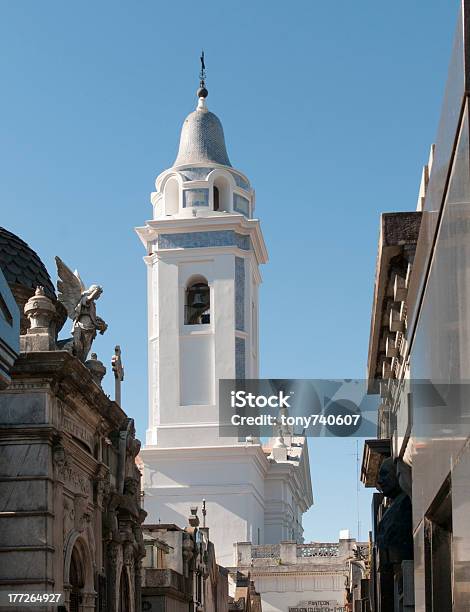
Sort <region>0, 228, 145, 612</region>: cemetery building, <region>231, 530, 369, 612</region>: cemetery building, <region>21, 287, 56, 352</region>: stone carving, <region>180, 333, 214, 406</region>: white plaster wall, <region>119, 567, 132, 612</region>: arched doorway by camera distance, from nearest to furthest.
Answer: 1. <region>0, 228, 145, 612</region>: cemetery building
2. <region>21, 287, 56, 352</region>: stone carving
3. <region>119, 567, 132, 612</region>: arched doorway
4. <region>231, 530, 369, 612</region>: cemetery building
5. <region>180, 333, 214, 406</region>: white plaster wall

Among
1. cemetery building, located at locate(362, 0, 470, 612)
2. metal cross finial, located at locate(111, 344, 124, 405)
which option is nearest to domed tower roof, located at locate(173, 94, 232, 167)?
metal cross finial, located at locate(111, 344, 124, 405)

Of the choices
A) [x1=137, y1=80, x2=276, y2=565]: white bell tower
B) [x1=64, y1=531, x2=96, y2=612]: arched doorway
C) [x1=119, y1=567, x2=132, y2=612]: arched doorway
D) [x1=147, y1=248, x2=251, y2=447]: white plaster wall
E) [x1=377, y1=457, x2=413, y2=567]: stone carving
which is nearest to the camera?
[x1=377, y1=457, x2=413, y2=567]: stone carving

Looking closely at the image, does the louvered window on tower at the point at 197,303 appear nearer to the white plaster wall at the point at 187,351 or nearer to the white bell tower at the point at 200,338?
the white bell tower at the point at 200,338

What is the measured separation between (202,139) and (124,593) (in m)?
42.0

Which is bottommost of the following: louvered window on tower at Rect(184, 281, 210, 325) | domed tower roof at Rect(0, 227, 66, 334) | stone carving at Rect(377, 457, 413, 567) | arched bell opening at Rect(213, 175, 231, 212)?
stone carving at Rect(377, 457, 413, 567)

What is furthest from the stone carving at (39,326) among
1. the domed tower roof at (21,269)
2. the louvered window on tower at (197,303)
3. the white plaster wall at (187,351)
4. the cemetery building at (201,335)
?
the louvered window on tower at (197,303)

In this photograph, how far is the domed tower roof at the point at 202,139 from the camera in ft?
204

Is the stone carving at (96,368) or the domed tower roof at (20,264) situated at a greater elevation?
the domed tower roof at (20,264)

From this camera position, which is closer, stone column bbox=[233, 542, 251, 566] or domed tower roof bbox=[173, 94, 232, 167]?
stone column bbox=[233, 542, 251, 566]

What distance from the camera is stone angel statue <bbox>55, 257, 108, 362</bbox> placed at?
20234mm

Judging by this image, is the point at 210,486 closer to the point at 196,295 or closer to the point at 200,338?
the point at 200,338

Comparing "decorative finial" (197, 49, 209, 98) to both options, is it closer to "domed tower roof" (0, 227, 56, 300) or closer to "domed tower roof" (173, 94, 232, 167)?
"domed tower roof" (173, 94, 232, 167)

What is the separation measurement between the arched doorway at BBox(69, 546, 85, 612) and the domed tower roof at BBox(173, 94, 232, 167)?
43.3m

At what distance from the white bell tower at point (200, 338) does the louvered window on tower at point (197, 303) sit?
0.16 ft
